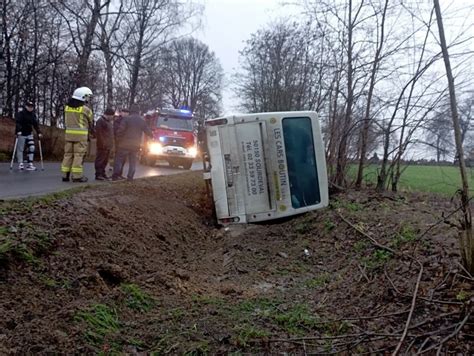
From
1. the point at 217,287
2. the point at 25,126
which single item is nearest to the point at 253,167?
the point at 217,287

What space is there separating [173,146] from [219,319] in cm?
1555

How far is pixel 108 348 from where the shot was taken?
306cm

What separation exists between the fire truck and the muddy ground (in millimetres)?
11447

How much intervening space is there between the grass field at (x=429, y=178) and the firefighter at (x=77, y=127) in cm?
654

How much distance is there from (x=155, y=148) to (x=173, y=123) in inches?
56.6

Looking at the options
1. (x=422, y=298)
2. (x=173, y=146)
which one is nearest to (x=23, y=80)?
(x=173, y=146)

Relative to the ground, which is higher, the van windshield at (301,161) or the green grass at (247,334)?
the van windshield at (301,161)

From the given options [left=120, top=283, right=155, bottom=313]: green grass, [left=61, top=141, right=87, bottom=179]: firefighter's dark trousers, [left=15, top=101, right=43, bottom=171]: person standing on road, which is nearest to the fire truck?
[left=15, top=101, right=43, bottom=171]: person standing on road

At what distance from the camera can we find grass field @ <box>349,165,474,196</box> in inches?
236

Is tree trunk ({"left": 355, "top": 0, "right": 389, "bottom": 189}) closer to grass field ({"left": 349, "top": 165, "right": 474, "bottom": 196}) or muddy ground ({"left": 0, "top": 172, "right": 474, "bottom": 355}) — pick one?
grass field ({"left": 349, "top": 165, "right": 474, "bottom": 196})

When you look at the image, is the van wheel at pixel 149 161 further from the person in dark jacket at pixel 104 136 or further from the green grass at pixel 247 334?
the green grass at pixel 247 334

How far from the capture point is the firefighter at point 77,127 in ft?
28.8

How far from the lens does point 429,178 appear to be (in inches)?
311

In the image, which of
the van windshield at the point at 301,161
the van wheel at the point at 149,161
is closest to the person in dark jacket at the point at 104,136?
the van windshield at the point at 301,161
